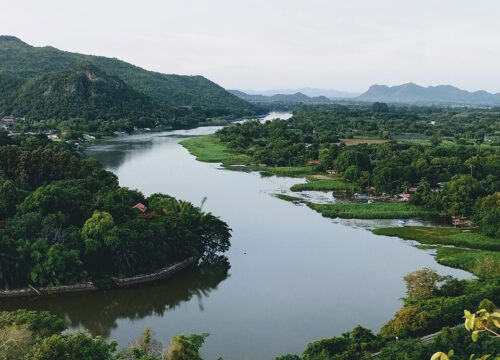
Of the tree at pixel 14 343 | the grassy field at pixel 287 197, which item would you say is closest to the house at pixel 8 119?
the grassy field at pixel 287 197

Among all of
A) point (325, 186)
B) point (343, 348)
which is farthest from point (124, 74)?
point (343, 348)

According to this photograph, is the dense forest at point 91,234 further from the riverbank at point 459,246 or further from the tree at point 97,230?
the riverbank at point 459,246

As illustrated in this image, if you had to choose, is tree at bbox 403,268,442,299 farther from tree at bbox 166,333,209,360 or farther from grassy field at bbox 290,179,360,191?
grassy field at bbox 290,179,360,191

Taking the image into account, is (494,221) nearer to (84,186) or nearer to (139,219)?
(139,219)

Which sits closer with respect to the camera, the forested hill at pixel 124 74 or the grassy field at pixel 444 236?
the grassy field at pixel 444 236

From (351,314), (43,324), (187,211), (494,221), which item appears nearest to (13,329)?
(43,324)
